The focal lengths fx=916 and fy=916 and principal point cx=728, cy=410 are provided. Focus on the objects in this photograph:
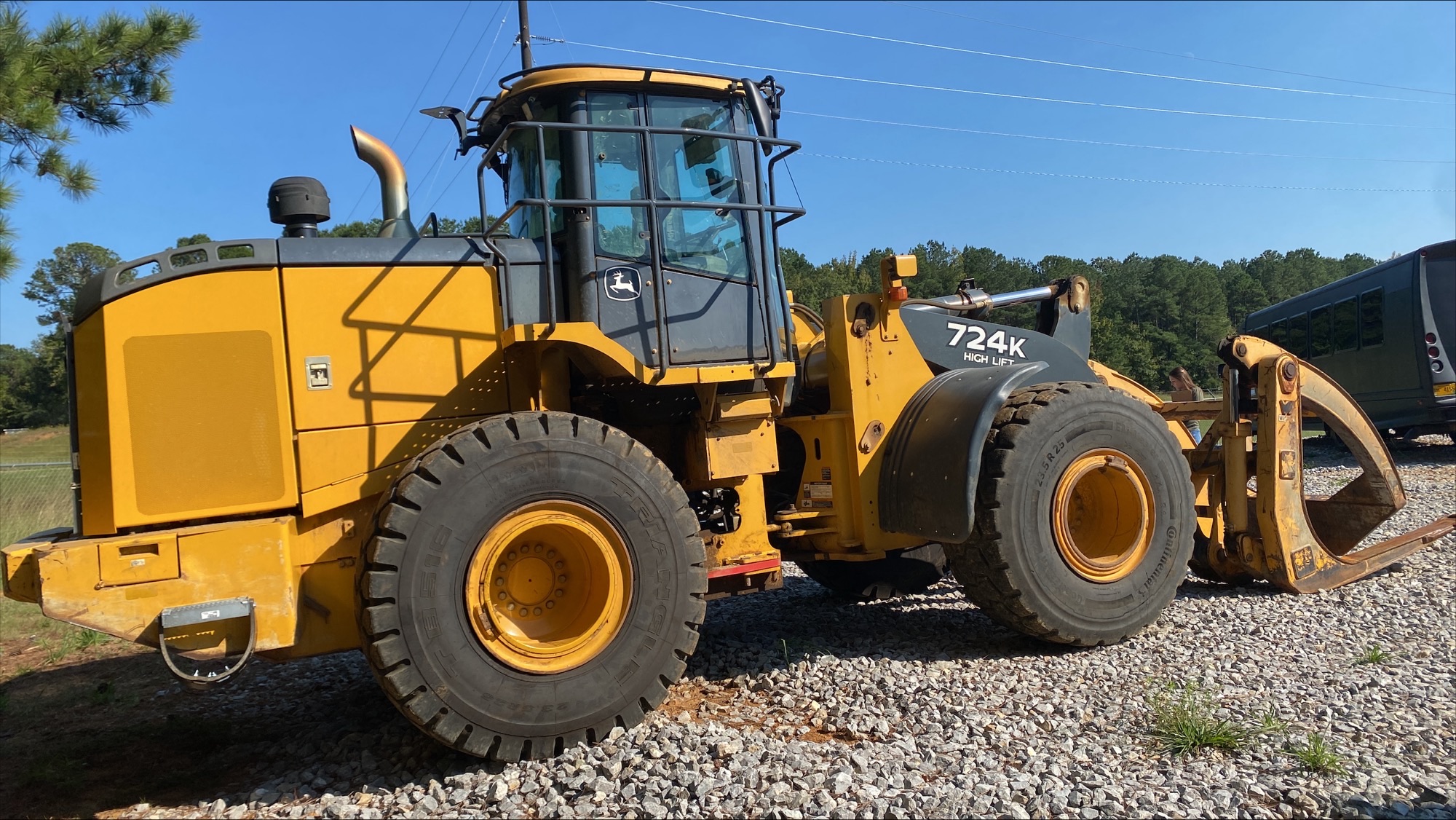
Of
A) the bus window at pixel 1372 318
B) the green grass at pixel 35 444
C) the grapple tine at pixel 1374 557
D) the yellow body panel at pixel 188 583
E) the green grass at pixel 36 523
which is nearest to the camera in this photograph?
the yellow body panel at pixel 188 583

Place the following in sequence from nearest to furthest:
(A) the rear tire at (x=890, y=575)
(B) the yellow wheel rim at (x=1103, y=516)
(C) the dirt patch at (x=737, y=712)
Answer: (C) the dirt patch at (x=737, y=712) < (B) the yellow wheel rim at (x=1103, y=516) < (A) the rear tire at (x=890, y=575)

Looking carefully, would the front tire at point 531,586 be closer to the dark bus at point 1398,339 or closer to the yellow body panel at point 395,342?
the yellow body panel at point 395,342

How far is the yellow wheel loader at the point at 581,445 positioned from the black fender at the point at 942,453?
0.02 meters

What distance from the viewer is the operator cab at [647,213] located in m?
4.61

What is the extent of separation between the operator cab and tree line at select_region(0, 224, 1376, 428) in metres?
34.6

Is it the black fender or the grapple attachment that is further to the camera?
the grapple attachment

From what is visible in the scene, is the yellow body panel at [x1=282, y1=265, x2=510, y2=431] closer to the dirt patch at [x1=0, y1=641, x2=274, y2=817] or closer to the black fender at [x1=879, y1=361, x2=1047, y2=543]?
the dirt patch at [x1=0, y1=641, x2=274, y2=817]

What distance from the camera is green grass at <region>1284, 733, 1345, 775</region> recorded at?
11.4 feet

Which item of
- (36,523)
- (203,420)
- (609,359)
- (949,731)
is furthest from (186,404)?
(36,523)

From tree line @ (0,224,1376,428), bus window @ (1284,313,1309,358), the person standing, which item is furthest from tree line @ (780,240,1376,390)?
the person standing

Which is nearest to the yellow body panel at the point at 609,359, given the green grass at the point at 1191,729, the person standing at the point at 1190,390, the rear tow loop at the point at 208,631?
the rear tow loop at the point at 208,631

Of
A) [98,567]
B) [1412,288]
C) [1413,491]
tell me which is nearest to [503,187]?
[98,567]

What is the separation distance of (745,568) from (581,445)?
1.23 m

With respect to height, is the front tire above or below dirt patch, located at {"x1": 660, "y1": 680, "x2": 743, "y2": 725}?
above
